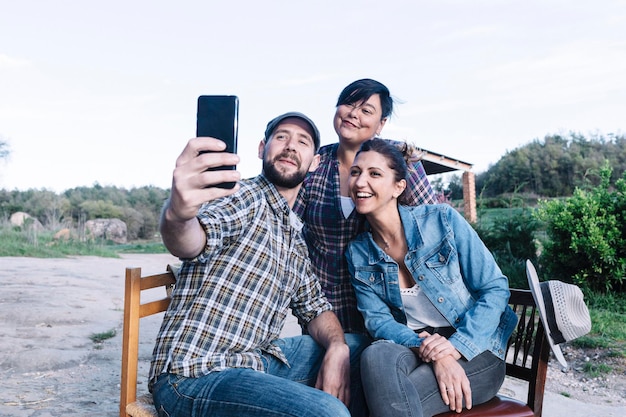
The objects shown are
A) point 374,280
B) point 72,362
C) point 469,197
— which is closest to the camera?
point 374,280

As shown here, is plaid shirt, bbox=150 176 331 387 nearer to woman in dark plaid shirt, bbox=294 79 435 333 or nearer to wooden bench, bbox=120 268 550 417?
wooden bench, bbox=120 268 550 417

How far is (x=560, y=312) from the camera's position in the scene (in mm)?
2025

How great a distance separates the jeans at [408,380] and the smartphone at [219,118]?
1043 mm

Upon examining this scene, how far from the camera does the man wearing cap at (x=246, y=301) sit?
161 centimetres

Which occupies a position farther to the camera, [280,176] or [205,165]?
[280,176]

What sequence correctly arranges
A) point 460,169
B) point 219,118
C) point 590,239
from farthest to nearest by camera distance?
point 460,169, point 590,239, point 219,118

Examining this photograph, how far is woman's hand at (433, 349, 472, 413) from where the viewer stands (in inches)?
78.9

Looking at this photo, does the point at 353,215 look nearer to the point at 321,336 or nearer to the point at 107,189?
the point at 321,336

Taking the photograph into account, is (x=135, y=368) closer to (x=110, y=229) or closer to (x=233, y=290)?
(x=233, y=290)

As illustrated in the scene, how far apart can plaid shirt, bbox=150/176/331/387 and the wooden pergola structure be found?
10089 mm

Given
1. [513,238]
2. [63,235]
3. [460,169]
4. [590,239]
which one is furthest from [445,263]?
[63,235]

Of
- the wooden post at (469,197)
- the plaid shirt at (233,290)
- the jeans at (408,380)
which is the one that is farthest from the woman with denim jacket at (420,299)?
the wooden post at (469,197)

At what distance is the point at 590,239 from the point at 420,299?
484 centimetres

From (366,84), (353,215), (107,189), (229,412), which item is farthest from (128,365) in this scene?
(107,189)
